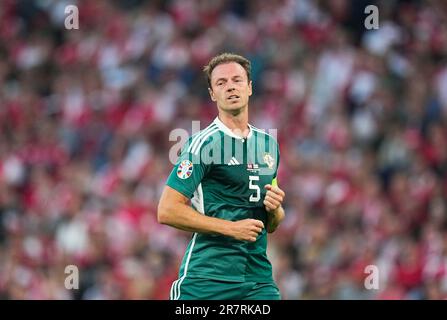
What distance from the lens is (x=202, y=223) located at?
4.98 meters

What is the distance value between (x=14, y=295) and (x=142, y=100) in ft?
10.8

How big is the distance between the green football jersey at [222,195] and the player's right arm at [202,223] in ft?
0.32

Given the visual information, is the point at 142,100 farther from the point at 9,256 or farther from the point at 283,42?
the point at 9,256

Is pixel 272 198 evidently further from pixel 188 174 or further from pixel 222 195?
pixel 188 174

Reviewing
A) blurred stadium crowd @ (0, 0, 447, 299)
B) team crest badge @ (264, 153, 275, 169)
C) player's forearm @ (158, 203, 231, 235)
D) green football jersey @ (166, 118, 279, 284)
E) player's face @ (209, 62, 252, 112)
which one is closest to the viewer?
player's forearm @ (158, 203, 231, 235)

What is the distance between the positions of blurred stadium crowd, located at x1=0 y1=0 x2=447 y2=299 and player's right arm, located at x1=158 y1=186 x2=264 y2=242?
164 inches

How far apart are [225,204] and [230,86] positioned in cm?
65

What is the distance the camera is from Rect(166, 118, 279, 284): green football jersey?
510cm

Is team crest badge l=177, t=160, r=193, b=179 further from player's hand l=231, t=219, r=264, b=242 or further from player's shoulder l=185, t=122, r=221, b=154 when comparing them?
player's hand l=231, t=219, r=264, b=242

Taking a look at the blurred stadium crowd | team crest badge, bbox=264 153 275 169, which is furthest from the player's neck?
the blurred stadium crowd

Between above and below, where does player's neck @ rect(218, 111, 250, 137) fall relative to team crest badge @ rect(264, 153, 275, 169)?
above

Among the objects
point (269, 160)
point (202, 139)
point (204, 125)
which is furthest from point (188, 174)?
point (204, 125)
